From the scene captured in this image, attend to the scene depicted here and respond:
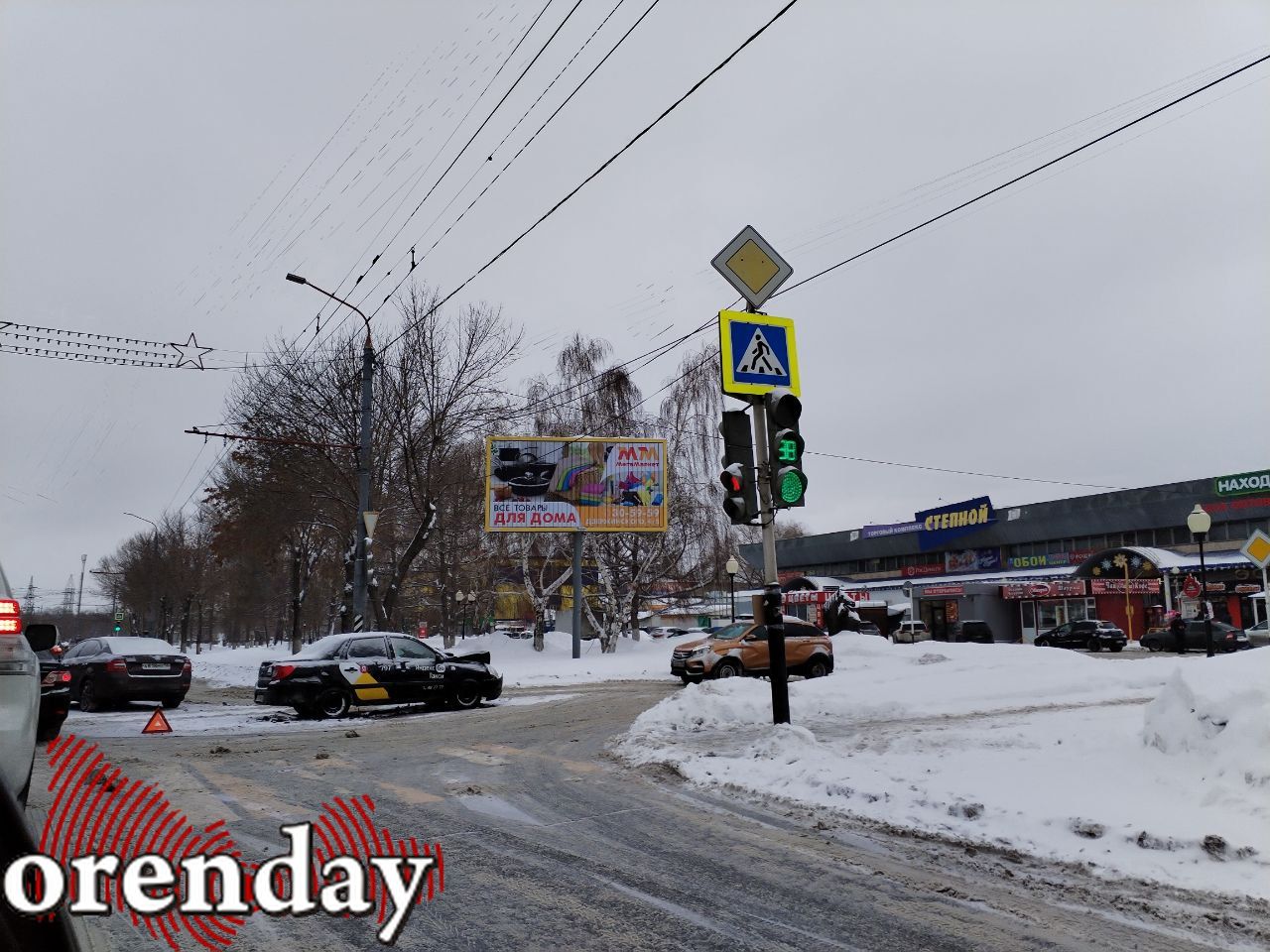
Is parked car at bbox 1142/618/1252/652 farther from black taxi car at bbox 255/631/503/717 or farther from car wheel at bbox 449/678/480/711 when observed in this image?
black taxi car at bbox 255/631/503/717

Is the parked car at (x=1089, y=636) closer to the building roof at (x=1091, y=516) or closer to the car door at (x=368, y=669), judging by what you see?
the building roof at (x=1091, y=516)

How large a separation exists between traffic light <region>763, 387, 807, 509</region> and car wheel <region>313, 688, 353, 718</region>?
31.1ft

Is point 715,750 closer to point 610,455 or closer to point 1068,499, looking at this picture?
point 610,455

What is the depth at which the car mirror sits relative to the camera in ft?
19.6

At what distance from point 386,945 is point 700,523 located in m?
35.8

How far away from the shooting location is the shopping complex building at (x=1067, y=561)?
44.6 meters

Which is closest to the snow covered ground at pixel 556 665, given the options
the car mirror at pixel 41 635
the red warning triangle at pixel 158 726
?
the red warning triangle at pixel 158 726

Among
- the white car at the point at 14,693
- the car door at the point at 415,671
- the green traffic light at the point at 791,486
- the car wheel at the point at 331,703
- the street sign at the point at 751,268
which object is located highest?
the street sign at the point at 751,268

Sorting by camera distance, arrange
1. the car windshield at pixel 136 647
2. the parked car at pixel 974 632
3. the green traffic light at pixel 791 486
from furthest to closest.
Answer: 1. the parked car at pixel 974 632
2. the car windshield at pixel 136 647
3. the green traffic light at pixel 791 486

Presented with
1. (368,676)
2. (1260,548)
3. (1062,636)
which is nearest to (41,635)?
(368,676)

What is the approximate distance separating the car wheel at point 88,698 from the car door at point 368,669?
552 cm

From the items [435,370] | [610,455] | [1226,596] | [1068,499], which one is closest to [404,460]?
[435,370]

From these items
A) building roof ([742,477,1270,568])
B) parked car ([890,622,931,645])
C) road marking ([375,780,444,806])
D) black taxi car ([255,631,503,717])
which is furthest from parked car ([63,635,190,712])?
building roof ([742,477,1270,568])

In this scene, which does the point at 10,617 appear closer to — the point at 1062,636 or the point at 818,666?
the point at 818,666
